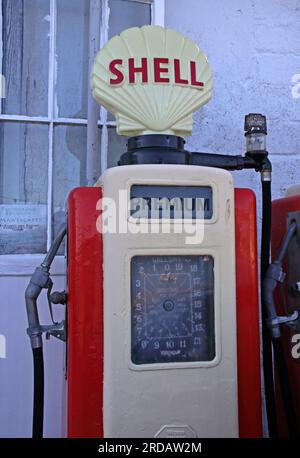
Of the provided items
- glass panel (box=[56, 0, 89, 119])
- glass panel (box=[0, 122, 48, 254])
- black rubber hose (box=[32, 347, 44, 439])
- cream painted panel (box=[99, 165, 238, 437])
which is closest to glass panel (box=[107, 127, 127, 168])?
glass panel (box=[56, 0, 89, 119])

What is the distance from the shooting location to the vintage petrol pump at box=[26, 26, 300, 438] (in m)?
1.37

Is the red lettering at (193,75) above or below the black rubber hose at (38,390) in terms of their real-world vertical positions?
above

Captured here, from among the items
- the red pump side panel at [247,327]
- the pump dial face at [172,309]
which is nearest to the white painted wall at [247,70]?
the red pump side panel at [247,327]

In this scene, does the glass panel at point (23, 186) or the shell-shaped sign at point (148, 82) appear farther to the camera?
the glass panel at point (23, 186)

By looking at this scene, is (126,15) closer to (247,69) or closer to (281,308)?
(247,69)

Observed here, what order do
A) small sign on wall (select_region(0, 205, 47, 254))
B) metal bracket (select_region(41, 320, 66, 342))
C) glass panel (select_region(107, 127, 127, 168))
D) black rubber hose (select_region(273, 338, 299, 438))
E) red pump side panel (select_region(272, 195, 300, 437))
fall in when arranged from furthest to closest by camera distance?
1. glass panel (select_region(107, 127, 127, 168))
2. small sign on wall (select_region(0, 205, 47, 254))
3. red pump side panel (select_region(272, 195, 300, 437))
4. black rubber hose (select_region(273, 338, 299, 438))
5. metal bracket (select_region(41, 320, 66, 342))

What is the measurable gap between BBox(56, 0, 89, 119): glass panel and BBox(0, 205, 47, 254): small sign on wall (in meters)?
0.43

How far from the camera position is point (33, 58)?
2234 millimetres

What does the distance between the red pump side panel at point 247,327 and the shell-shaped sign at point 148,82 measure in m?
0.31

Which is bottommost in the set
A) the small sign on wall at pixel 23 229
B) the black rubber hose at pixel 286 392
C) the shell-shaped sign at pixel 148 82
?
the black rubber hose at pixel 286 392

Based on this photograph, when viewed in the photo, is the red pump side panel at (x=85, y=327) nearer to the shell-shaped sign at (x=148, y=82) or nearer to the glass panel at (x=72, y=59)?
the shell-shaped sign at (x=148, y=82)

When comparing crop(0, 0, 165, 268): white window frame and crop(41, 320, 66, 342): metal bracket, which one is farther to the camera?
crop(0, 0, 165, 268): white window frame

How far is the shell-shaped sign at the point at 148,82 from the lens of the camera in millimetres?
1521

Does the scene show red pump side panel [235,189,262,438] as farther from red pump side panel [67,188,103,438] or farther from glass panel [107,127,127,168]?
glass panel [107,127,127,168]
